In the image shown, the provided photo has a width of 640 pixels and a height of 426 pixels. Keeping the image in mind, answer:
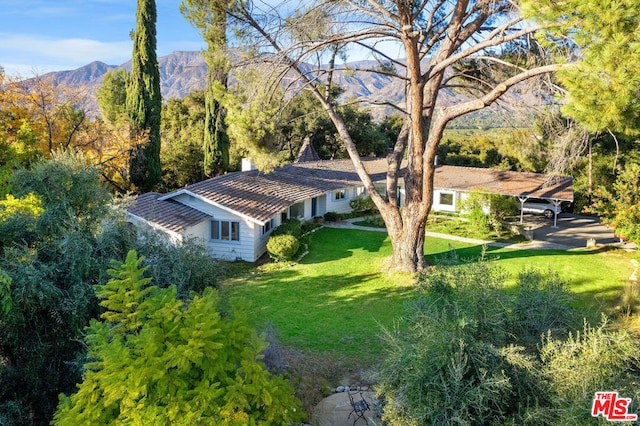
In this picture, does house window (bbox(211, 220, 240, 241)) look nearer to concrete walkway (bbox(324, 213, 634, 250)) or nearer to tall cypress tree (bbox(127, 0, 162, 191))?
concrete walkway (bbox(324, 213, 634, 250))

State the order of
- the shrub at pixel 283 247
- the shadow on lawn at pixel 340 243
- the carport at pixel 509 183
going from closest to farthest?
the shrub at pixel 283 247 < the shadow on lawn at pixel 340 243 < the carport at pixel 509 183

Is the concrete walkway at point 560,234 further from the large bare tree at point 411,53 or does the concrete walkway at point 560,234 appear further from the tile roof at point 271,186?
the large bare tree at point 411,53

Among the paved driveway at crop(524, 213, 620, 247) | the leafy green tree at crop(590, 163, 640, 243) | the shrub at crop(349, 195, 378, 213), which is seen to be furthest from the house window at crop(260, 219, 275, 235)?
the leafy green tree at crop(590, 163, 640, 243)

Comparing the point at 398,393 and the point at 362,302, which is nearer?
the point at 398,393

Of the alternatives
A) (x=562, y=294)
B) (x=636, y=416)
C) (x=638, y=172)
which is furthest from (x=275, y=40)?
(x=638, y=172)

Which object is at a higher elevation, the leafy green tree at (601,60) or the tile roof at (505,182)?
the leafy green tree at (601,60)

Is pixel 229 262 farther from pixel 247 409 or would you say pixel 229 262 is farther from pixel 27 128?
pixel 247 409

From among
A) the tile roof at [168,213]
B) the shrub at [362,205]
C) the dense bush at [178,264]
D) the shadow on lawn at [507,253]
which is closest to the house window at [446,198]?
the shrub at [362,205]
